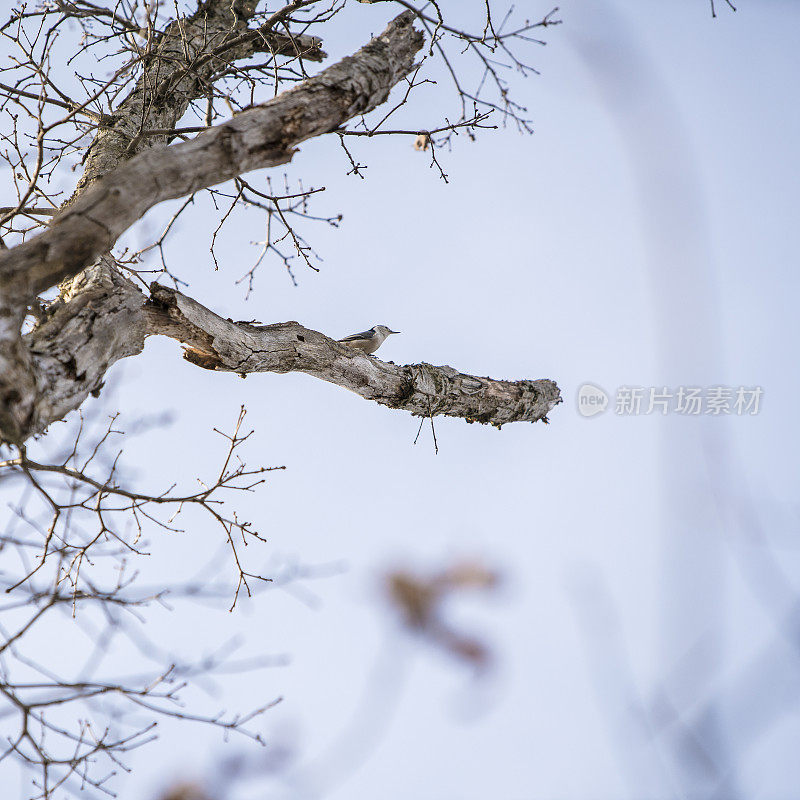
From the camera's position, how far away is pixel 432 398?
3.32 m

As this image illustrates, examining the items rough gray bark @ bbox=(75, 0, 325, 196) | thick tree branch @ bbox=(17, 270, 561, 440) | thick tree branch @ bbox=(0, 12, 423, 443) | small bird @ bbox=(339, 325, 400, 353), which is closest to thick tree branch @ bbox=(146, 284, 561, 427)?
thick tree branch @ bbox=(17, 270, 561, 440)

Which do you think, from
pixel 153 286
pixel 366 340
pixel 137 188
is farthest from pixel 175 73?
pixel 366 340

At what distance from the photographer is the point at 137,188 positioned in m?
1.81

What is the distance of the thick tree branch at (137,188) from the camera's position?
5.33 ft

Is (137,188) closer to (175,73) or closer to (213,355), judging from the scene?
(213,355)

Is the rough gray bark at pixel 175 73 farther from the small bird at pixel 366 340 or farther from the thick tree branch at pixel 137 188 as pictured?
the small bird at pixel 366 340

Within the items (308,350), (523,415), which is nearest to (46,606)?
(308,350)

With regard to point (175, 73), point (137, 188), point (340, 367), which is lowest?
point (137, 188)

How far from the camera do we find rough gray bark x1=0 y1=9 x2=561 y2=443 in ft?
5.45

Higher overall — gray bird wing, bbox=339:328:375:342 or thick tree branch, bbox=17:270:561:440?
gray bird wing, bbox=339:328:375:342

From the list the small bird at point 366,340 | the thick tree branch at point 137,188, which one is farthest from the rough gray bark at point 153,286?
the small bird at point 366,340

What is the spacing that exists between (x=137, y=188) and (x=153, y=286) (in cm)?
49

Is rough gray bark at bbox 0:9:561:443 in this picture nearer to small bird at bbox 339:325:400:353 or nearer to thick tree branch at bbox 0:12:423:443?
thick tree branch at bbox 0:12:423:443

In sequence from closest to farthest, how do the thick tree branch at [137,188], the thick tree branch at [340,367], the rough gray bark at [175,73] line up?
the thick tree branch at [137,188]
the thick tree branch at [340,367]
the rough gray bark at [175,73]
